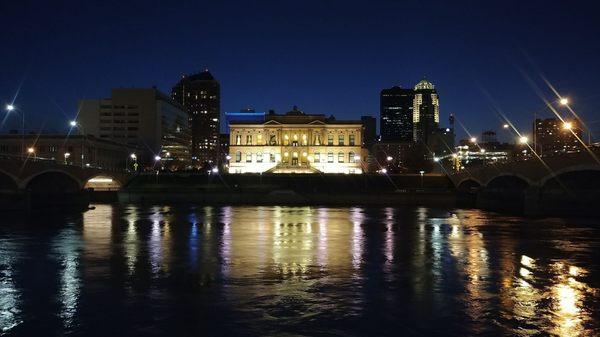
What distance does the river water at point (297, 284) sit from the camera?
1953cm

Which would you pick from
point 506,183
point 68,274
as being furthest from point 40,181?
point 68,274

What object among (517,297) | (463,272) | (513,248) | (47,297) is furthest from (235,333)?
(513,248)

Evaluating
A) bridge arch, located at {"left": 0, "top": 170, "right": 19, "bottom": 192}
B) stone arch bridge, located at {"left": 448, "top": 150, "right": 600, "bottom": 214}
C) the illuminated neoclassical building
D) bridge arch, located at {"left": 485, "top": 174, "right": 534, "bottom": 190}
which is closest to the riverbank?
bridge arch, located at {"left": 485, "top": 174, "right": 534, "bottom": 190}

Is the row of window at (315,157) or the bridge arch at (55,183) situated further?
the row of window at (315,157)

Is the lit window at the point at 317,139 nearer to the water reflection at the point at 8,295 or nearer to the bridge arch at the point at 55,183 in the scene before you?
the bridge arch at the point at 55,183

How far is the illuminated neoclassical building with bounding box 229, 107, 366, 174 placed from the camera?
191 m

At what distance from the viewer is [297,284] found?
26.1 meters

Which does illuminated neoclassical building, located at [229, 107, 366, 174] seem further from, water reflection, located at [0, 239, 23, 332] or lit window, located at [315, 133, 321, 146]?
water reflection, located at [0, 239, 23, 332]

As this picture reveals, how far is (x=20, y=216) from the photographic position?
69.5 metres

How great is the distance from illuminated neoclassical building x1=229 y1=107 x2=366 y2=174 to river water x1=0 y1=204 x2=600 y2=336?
140757 millimetres

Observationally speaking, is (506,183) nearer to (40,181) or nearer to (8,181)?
(40,181)

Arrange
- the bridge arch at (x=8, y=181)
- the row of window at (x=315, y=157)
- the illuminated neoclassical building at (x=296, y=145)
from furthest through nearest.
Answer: the illuminated neoclassical building at (x=296, y=145) < the row of window at (x=315, y=157) < the bridge arch at (x=8, y=181)

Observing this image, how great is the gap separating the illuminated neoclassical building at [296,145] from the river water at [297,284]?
140757 mm

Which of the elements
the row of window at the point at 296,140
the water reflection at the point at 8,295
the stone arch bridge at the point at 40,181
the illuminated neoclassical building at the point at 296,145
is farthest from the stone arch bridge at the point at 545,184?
the row of window at the point at 296,140
